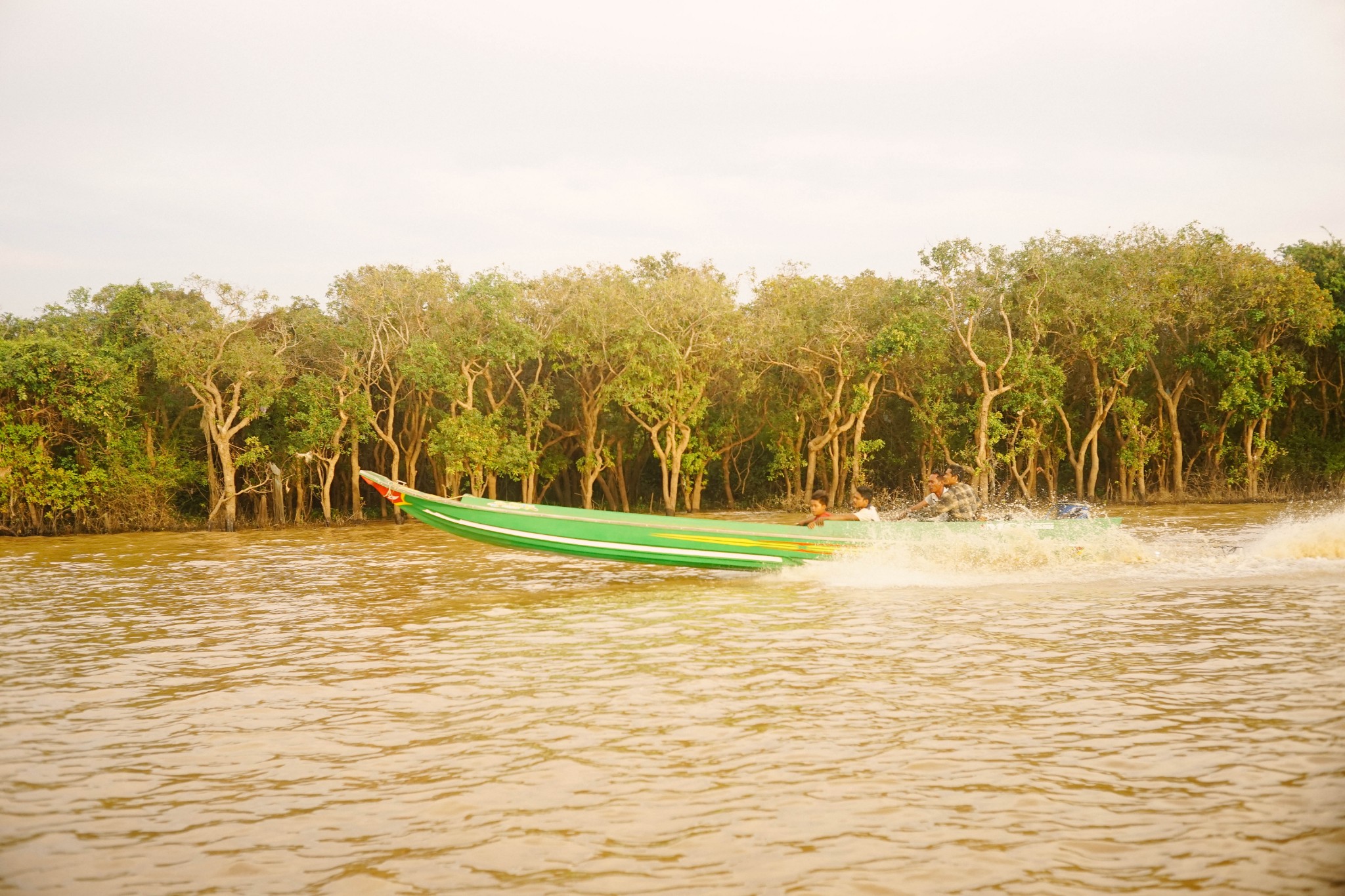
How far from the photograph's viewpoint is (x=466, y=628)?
952cm

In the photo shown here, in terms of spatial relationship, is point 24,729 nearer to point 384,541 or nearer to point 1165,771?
point 1165,771

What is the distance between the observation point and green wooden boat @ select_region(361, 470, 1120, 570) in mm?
11594

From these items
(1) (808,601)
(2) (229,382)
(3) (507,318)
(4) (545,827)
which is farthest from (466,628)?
(2) (229,382)

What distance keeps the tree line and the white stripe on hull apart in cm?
1398

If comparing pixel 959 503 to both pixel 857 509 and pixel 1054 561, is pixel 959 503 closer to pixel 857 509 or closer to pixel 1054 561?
pixel 857 509

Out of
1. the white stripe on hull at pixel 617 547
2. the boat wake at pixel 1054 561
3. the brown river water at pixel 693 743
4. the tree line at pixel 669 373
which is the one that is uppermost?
the tree line at pixel 669 373

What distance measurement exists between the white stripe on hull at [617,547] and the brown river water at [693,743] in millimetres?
542

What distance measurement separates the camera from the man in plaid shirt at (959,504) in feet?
41.4

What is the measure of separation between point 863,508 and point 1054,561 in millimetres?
2542

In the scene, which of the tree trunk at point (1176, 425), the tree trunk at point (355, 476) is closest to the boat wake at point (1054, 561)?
the tree trunk at point (1176, 425)


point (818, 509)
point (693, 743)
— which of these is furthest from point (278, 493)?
point (693, 743)

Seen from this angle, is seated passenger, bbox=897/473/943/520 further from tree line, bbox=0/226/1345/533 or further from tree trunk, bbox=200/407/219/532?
tree trunk, bbox=200/407/219/532

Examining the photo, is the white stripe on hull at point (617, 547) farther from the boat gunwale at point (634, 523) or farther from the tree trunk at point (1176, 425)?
the tree trunk at point (1176, 425)

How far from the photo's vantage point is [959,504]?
41.6ft
